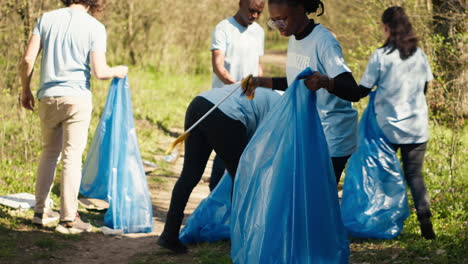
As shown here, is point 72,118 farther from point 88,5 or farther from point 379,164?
point 379,164

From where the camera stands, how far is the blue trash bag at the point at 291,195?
308 centimetres

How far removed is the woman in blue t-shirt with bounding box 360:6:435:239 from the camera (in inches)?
177

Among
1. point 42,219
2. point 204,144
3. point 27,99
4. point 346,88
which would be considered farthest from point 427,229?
point 27,99

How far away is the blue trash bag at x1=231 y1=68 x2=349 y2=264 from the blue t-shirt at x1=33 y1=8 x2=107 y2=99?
69.1 inches

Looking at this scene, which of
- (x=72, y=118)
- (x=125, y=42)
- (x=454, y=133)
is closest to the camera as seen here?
(x=72, y=118)

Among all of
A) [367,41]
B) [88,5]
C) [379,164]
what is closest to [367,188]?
[379,164]

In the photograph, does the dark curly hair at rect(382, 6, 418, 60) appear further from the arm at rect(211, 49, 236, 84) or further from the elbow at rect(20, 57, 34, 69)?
the elbow at rect(20, 57, 34, 69)

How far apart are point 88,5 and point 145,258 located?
1.76 metres

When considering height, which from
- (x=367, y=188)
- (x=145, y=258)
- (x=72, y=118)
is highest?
(x=72, y=118)

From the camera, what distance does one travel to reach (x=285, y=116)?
323 cm

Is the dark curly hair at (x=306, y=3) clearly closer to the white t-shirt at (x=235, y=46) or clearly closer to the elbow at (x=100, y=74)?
the elbow at (x=100, y=74)

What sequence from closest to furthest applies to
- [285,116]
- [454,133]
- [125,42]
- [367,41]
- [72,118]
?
[285,116] → [72,118] → [454,133] → [367,41] → [125,42]

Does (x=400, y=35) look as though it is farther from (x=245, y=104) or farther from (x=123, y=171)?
(x=123, y=171)

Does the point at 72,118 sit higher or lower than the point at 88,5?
lower
